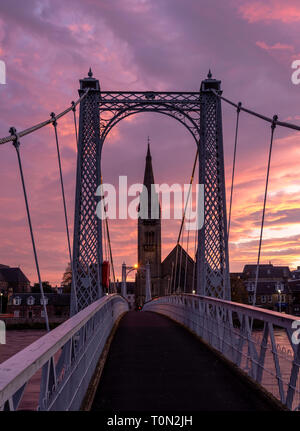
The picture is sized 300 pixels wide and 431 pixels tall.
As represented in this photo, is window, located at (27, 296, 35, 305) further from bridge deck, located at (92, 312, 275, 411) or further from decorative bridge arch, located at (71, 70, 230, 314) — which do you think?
bridge deck, located at (92, 312, 275, 411)

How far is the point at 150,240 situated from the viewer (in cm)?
11775

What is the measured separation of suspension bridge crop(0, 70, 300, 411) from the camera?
202 inches

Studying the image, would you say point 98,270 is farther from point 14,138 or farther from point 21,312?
point 21,312

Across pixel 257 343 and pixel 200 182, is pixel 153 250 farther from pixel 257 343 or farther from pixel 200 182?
pixel 257 343

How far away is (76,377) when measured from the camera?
19.0 feet

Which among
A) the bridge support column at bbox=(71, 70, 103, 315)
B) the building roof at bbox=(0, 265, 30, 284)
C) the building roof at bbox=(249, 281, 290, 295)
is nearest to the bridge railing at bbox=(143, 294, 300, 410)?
the bridge support column at bbox=(71, 70, 103, 315)

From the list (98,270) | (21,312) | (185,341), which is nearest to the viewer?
(185,341)

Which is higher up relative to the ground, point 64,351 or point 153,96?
point 153,96

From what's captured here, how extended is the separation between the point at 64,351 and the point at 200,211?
42.5ft

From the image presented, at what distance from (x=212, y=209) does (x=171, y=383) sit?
10924 millimetres

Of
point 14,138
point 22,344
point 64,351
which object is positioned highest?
point 14,138

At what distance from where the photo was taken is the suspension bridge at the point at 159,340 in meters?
5.14

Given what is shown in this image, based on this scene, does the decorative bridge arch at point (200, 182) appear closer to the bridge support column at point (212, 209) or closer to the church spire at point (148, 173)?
the bridge support column at point (212, 209)
